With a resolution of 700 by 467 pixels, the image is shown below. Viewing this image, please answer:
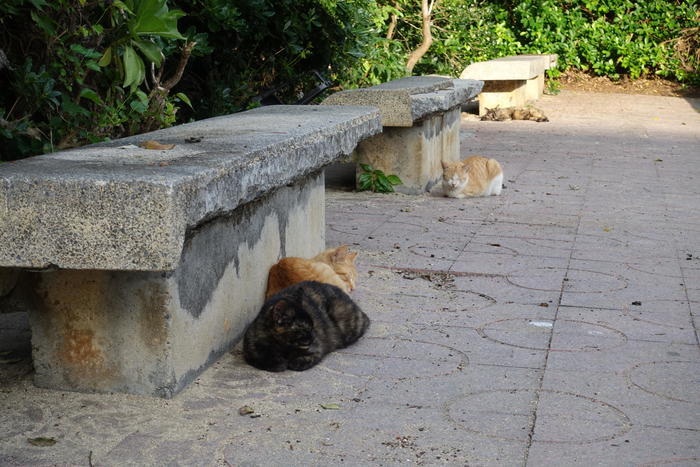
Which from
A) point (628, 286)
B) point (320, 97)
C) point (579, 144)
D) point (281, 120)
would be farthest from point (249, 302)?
point (579, 144)

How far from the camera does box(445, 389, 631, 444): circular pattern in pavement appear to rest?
2.87 metres

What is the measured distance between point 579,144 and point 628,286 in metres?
5.80

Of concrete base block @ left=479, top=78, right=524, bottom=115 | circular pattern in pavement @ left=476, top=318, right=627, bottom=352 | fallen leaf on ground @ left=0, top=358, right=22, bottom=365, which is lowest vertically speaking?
circular pattern in pavement @ left=476, top=318, right=627, bottom=352

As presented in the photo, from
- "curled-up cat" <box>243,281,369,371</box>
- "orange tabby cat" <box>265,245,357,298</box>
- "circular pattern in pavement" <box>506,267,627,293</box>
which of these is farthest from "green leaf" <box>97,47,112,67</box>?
"circular pattern in pavement" <box>506,267,627,293</box>

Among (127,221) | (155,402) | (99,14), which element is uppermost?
(99,14)

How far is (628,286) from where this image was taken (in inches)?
182

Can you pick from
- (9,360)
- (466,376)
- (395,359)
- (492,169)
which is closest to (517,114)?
(492,169)

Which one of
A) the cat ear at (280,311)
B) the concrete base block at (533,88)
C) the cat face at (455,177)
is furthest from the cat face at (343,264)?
the concrete base block at (533,88)

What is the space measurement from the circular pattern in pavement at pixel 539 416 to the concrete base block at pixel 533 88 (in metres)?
11.8

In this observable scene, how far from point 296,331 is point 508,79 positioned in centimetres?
951

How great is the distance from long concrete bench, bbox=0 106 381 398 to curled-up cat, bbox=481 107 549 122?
859cm

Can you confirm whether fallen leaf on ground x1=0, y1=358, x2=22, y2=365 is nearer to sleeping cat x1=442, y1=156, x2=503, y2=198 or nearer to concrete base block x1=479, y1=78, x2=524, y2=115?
sleeping cat x1=442, y1=156, x2=503, y2=198

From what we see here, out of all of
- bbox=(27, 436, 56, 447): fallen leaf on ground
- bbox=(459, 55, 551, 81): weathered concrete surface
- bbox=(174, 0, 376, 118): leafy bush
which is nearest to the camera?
bbox=(27, 436, 56, 447): fallen leaf on ground

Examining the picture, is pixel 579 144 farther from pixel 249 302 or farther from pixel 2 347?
pixel 2 347
